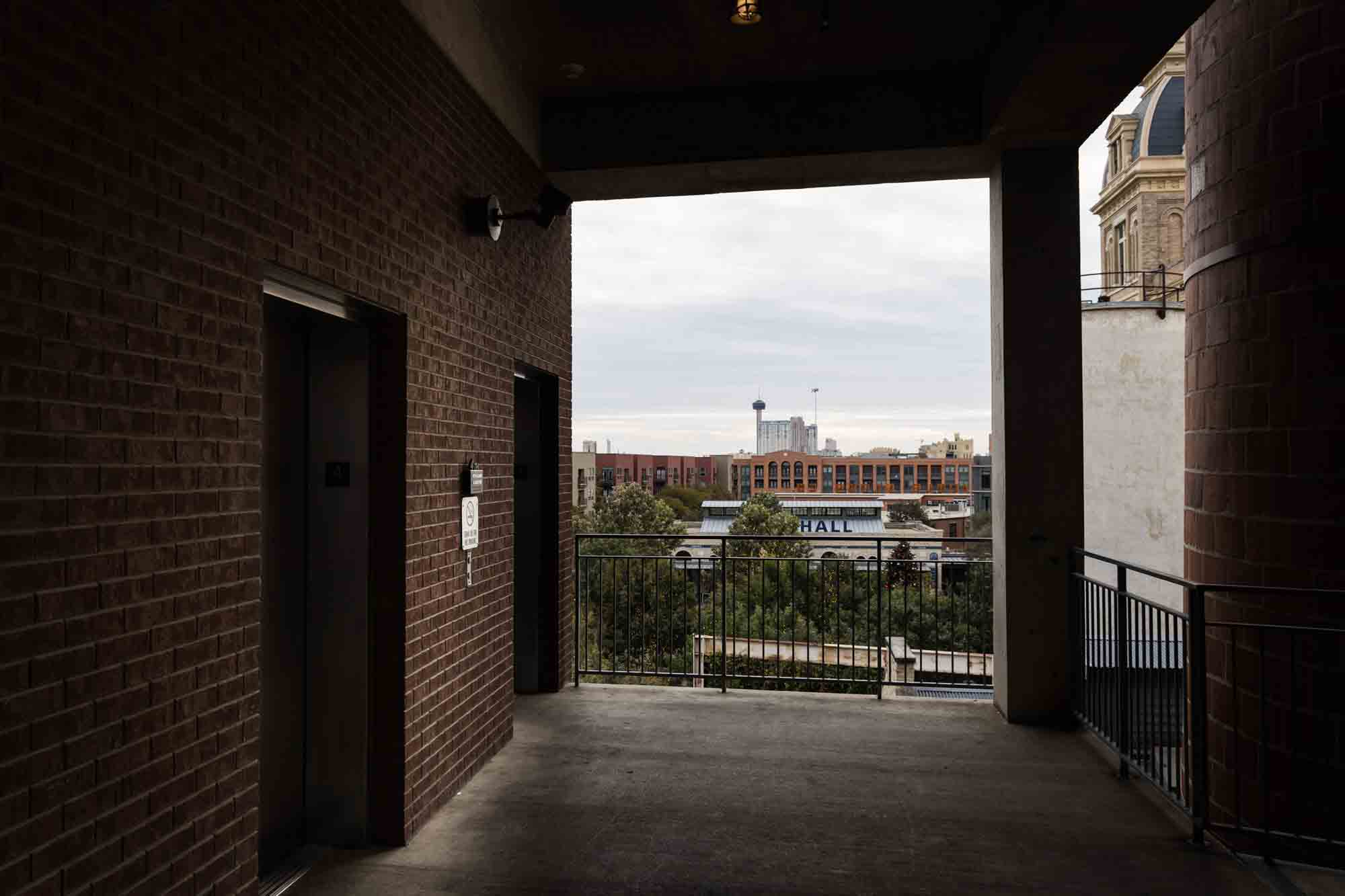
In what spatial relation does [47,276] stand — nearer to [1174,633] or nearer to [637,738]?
[637,738]

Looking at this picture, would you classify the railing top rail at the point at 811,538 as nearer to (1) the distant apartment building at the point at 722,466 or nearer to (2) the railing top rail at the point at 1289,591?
(2) the railing top rail at the point at 1289,591

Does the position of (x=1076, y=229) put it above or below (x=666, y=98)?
below

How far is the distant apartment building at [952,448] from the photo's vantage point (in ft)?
276

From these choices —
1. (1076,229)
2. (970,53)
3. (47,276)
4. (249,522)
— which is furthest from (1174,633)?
(47,276)

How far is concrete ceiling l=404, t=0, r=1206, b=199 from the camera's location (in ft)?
12.3

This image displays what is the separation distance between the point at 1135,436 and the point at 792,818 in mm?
12060

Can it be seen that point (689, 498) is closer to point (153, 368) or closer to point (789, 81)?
point (789, 81)

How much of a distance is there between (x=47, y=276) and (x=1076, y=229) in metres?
4.88

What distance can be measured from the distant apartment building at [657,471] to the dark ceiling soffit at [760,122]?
66062mm

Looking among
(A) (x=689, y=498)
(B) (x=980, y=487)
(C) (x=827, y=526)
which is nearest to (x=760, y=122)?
(C) (x=827, y=526)

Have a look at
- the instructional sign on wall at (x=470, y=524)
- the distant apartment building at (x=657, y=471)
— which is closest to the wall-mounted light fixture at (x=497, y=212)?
the instructional sign on wall at (x=470, y=524)

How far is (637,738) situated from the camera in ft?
14.5

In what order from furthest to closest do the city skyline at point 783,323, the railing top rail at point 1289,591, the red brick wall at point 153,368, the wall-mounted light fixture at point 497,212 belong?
the city skyline at point 783,323
the wall-mounted light fixture at point 497,212
the railing top rail at point 1289,591
the red brick wall at point 153,368

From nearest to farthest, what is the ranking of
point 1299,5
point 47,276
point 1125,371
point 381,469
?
point 47,276 < point 381,469 < point 1299,5 < point 1125,371
